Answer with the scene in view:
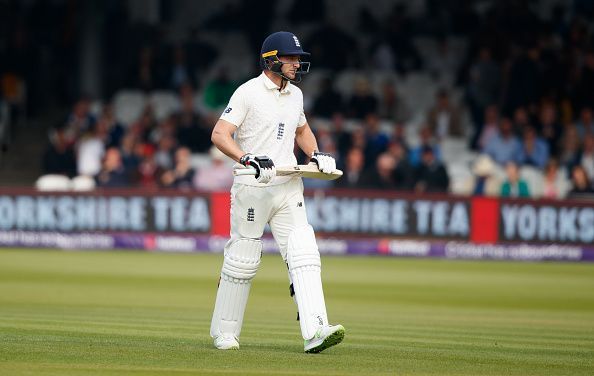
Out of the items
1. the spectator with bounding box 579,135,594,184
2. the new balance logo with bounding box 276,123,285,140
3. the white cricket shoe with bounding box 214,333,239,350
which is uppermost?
the new balance logo with bounding box 276,123,285,140

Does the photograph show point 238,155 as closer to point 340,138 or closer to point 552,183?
point 552,183

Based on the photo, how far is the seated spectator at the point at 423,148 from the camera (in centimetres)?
2197

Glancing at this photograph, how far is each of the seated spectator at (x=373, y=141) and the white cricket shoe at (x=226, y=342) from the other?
13.8 metres

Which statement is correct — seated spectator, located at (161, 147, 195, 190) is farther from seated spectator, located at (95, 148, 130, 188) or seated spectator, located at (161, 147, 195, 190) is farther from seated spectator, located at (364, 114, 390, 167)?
seated spectator, located at (364, 114, 390, 167)

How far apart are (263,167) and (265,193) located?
49 cm

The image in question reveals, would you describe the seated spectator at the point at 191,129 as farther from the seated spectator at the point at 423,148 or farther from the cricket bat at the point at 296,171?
the cricket bat at the point at 296,171

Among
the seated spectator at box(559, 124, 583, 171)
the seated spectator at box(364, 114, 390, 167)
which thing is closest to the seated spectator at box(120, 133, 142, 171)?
the seated spectator at box(364, 114, 390, 167)

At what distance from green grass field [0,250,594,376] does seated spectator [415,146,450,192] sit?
137 centimetres

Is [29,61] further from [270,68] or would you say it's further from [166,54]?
[270,68]

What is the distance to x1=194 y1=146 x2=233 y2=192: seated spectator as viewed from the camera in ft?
71.6

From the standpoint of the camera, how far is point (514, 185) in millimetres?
21125

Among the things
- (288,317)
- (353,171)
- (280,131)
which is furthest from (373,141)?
(280,131)

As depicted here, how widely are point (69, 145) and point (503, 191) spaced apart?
24.7ft

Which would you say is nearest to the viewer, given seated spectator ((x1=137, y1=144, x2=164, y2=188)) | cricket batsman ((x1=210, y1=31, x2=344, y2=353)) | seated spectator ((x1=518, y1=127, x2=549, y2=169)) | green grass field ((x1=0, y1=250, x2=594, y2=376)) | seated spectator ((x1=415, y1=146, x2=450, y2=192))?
green grass field ((x1=0, y1=250, x2=594, y2=376))
